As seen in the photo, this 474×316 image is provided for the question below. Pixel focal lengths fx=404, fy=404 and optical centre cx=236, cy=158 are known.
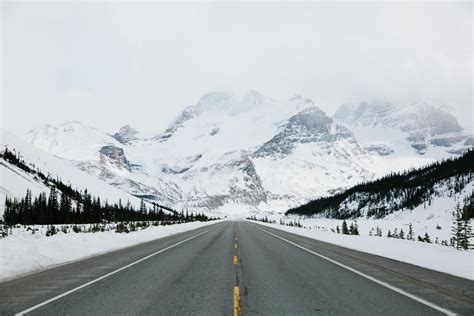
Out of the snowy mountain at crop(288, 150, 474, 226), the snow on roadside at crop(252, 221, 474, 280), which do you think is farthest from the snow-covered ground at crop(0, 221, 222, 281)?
the snowy mountain at crop(288, 150, 474, 226)

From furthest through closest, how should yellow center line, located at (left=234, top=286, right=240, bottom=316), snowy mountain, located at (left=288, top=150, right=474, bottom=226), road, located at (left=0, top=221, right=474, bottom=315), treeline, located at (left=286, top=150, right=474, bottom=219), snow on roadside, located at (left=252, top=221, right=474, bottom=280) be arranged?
treeline, located at (left=286, top=150, right=474, bottom=219), snowy mountain, located at (left=288, top=150, right=474, bottom=226), snow on roadside, located at (left=252, top=221, right=474, bottom=280), road, located at (left=0, top=221, right=474, bottom=315), yellow center line, located at (left=234, top=286, right=240, bottom=316)

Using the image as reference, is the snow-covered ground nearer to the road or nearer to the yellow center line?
the road

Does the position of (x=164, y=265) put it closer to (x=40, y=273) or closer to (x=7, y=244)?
(x=40, y=273)

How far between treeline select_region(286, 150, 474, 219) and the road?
105 m

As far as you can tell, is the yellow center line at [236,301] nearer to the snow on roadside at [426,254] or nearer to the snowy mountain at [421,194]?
the snow on roadside at [426,254]

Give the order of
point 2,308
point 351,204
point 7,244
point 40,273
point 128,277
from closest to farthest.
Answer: point 2,308 < point 128,277 < point 40,273 < point 7,244 < point 351,204

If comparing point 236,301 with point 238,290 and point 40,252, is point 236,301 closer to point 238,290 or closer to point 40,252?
point 238,290

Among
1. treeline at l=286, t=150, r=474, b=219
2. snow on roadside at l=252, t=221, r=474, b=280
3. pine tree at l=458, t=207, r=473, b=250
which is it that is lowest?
snow on roadside at l=252, t=221, r=474, b=280

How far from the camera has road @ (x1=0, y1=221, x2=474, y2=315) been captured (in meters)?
7.62

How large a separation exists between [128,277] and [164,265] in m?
2.92

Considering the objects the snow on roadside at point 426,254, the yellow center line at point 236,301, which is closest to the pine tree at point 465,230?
the snow on roadside at point 426,254

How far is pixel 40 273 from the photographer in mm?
12625

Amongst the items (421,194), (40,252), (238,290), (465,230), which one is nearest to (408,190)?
(421,194)

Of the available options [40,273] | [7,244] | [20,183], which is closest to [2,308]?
[40,273]
